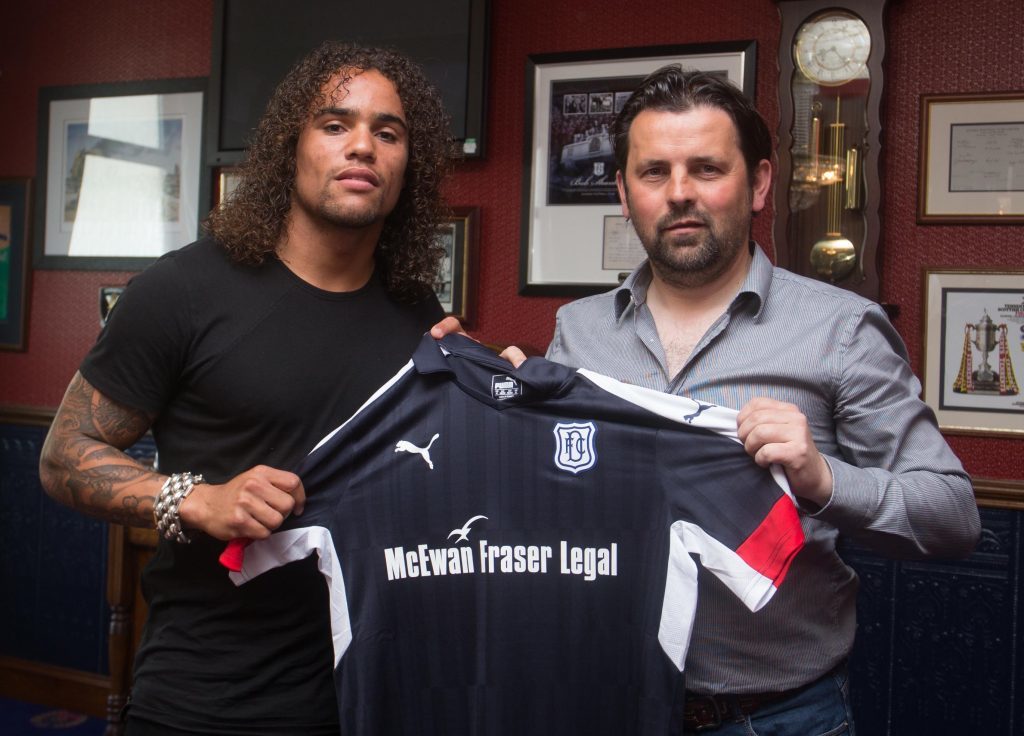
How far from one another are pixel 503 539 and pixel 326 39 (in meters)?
2.08

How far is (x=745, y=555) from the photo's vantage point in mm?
1314

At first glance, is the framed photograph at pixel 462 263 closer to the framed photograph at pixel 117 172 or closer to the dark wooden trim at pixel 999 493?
the framed photograph at pixel 117 172

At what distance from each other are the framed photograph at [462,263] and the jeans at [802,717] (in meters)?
1.98

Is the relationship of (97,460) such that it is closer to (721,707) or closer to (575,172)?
(721,707)

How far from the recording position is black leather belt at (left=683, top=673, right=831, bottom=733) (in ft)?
4.46

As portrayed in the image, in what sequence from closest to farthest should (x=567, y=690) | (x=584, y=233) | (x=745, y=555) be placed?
(x=745, y=555) < (x=567, y=690) < (x=584, y=233)

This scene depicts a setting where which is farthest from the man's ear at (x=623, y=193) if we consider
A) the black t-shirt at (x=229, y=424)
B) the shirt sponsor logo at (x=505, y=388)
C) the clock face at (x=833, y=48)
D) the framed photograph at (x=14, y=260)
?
the framed photograph at (x=14, y=260)

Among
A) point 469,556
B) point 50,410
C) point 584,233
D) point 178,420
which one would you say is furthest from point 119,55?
point 469,556

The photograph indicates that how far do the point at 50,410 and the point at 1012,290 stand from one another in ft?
10.9

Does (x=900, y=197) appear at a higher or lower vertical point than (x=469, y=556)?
higher

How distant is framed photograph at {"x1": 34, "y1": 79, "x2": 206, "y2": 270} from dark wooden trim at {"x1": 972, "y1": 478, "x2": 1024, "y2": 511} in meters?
2.73

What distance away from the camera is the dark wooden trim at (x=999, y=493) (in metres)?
2.63

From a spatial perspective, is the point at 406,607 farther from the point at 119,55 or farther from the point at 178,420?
the point at 119,55

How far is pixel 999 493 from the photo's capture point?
2.64 meters
